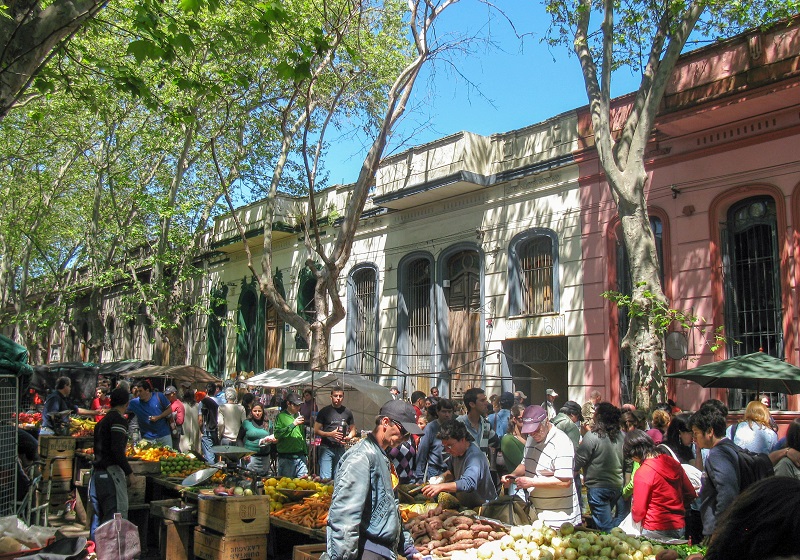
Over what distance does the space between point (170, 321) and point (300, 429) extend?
1459 cm

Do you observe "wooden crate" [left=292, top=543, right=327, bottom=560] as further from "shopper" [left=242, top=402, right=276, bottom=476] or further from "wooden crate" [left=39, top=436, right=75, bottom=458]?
"wooden crate" [left=39, top=436, right=75, bottom=458]

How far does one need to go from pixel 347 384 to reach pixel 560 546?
897cm

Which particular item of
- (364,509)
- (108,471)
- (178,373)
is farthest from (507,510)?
(178,373)

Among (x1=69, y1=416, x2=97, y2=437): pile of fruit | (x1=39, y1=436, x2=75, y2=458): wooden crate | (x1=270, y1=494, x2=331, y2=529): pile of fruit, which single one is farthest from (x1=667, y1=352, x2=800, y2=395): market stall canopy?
(x1=69, y1=416, x2=97, y2=437): pile of fruit

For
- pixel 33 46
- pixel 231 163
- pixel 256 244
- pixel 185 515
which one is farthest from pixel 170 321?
pixel 33 46

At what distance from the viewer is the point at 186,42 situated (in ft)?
25.4

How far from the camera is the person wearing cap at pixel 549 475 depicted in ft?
22.4

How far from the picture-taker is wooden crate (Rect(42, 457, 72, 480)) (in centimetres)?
1181

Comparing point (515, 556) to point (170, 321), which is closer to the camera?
point (515, 556)

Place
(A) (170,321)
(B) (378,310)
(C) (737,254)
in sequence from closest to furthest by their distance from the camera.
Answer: (C) (737,254), (B) (378,310), (A) (170,321)

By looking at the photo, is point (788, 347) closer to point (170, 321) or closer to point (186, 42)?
point (186, 42)

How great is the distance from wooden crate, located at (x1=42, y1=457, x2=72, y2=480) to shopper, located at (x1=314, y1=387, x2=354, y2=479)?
A: 414cm

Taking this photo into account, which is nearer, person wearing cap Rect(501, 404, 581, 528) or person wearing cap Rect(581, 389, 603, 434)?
person wearing cap Rect(501, 404, 581, 528)

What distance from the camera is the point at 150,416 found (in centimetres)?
1310
